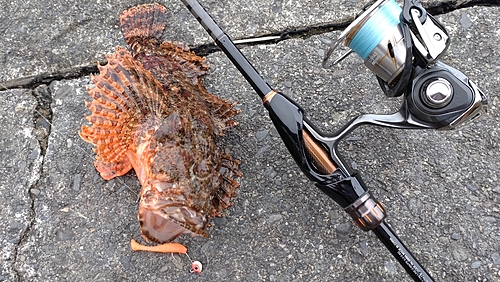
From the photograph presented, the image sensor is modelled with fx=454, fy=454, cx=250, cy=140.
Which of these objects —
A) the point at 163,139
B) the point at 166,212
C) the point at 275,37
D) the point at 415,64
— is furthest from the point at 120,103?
the point at 415,64

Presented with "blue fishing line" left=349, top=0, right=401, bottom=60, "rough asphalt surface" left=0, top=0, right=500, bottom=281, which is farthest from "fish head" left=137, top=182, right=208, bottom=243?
"blue fishing line" left=349, top=0, right=401, bottom=60

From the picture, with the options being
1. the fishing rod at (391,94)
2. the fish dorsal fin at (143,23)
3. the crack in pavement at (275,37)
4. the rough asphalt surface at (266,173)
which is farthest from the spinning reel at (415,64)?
the fish dorsal fin at (143,23)

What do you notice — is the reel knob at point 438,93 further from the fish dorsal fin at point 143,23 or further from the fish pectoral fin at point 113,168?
the fish dorsal fin at point 143,23

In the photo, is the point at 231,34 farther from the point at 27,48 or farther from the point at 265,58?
the point at 27,48

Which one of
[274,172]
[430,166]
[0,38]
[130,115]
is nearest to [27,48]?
[0,38]

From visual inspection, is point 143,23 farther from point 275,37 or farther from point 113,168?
point 113,168

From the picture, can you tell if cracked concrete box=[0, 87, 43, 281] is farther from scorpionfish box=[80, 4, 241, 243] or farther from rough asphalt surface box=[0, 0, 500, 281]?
scorpionfish box=[80, 4, 241, 243]
